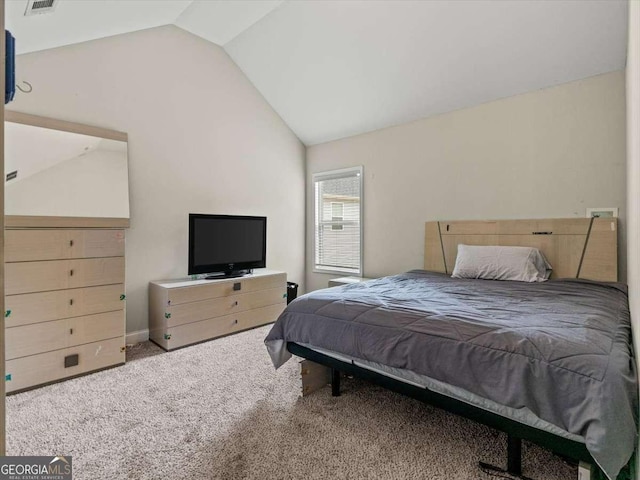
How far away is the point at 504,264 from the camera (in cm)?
285

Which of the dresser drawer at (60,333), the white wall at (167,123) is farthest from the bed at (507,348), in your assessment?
the white wall at (167,123)

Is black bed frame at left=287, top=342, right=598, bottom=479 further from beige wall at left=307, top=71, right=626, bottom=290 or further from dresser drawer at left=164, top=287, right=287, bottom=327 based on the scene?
beige wall at left=307, top=71, right=626, bottom=290

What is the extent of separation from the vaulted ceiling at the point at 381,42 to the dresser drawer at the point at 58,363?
2138mm

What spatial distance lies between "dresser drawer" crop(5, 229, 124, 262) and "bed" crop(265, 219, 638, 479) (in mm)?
1545

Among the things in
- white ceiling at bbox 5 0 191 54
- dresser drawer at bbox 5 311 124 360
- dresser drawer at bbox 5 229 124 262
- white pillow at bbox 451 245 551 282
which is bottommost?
dresser drawer at bbox 5 311 124 360

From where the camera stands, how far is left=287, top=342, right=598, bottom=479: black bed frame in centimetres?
119

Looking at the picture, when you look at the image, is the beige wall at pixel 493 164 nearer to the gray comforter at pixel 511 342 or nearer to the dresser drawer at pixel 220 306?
the gray comforter at pixel 511 342

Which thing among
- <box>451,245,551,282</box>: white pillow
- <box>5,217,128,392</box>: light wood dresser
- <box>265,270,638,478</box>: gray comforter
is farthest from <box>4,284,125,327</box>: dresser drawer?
<box>451,245,551,282</box>: white pillow

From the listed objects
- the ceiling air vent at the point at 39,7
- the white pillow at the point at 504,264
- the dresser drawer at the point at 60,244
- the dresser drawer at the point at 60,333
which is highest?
the ceiling air vent at the point at 39,7

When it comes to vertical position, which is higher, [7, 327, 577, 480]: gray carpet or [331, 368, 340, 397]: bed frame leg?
[331, 368, 340, 397]: bed frame leg

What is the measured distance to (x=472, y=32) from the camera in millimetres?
2717

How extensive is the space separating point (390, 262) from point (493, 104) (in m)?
1.97

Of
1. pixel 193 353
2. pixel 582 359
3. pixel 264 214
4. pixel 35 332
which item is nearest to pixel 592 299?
pixel 582 359

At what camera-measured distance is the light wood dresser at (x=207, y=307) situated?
9.76 feet
